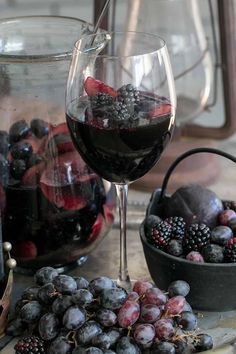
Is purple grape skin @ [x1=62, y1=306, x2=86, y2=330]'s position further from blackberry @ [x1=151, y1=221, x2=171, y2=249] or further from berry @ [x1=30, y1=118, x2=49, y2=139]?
berry @ [x1=30, y1=118, x2=49, y2=139]

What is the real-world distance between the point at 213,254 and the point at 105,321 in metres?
0.13

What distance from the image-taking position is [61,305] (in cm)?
64

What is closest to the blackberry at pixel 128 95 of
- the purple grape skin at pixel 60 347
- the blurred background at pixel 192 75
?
the purple grape skin at pixel 60 347

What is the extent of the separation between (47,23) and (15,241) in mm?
262

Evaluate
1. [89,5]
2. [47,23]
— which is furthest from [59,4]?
[47,23]

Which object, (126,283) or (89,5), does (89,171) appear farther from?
(89,5)

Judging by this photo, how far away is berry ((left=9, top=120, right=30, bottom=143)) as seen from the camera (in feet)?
2.62

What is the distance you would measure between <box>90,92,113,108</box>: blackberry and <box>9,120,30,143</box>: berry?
0.14 m

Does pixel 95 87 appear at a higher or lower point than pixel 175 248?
higher

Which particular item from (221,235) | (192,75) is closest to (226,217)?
(221,235)

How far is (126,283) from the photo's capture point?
771mm

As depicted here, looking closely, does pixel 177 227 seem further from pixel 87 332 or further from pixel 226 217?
pixel 87 332

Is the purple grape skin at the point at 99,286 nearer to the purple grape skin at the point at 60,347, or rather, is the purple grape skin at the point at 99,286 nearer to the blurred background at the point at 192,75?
the purple grape skin at the point at 60,347

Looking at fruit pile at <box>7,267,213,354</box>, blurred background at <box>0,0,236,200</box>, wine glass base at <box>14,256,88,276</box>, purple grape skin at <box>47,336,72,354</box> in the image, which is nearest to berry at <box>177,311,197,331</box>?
fruit pile at <box>7,267,213,354</box>
